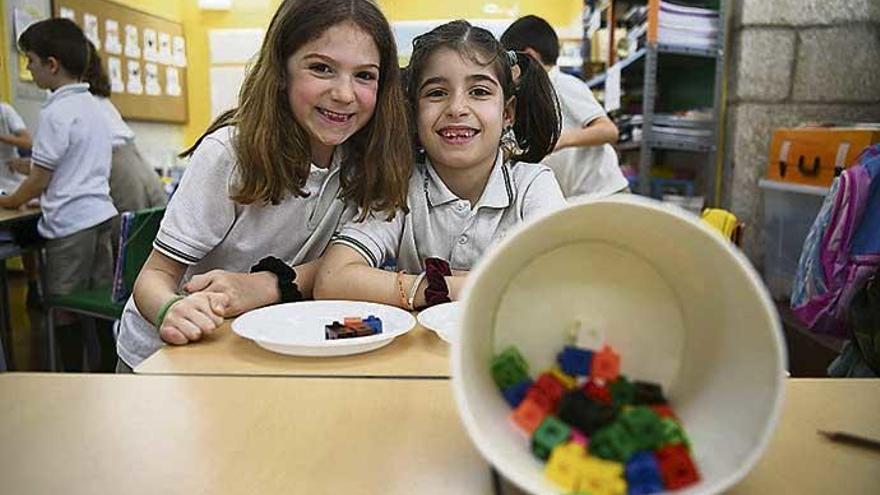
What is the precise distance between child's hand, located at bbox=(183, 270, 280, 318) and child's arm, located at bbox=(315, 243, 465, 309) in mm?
78

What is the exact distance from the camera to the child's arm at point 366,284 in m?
1.05

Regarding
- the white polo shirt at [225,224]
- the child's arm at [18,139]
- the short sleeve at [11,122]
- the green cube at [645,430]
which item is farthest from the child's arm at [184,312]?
the short sleeve at [11,122]

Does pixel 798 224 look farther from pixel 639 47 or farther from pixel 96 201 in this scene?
pixel 96 201

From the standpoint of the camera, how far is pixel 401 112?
3.99 feet

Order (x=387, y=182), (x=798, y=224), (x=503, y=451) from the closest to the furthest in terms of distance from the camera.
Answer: (x=503, y=451)
(x=387, y=182)
(x=798, y=224)

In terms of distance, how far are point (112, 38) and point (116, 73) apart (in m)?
0.25

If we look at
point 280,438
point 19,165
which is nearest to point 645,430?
point 280,438

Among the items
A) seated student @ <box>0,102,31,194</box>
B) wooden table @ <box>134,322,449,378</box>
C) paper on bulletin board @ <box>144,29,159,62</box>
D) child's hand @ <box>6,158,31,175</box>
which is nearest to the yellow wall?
paper on bulletin board @ <box>144,29,159,62</box>

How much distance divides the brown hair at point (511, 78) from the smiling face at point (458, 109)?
2 cm

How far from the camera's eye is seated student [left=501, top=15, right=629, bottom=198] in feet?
7.84

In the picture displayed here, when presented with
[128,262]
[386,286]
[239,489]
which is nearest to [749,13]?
[386,286]

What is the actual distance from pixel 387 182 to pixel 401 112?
0.41ft

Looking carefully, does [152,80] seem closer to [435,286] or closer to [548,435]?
[435,286]

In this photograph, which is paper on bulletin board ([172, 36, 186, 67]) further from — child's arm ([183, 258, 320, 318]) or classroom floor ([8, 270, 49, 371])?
child's arm ([183, 258, 320, 318])
